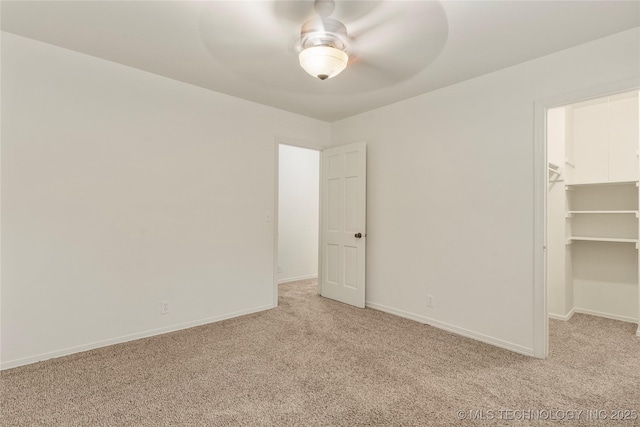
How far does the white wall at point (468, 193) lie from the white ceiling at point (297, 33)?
206 mm

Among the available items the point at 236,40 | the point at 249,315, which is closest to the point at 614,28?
the point at 236,40

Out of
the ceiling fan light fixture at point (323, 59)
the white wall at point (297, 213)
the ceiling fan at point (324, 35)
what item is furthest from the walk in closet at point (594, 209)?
the white wall at point (297, 213)

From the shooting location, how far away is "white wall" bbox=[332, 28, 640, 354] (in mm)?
2592

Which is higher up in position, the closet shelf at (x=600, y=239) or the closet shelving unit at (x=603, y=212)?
the closet shelving unit at (x=603, y=212)

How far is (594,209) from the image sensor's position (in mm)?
3738

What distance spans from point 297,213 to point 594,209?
4038 mm

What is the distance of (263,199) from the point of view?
12.3ft

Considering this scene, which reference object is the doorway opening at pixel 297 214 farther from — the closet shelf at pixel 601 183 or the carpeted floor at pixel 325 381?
the closet shelf at pixel 601 183

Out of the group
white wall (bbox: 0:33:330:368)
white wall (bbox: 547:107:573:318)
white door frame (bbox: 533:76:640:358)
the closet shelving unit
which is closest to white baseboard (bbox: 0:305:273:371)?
white wall (bbox: 0:33:330:368)

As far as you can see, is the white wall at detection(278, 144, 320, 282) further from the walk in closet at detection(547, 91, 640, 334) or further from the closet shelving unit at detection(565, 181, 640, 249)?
the closet shelving unit at detection(565, 181, 640, 249)

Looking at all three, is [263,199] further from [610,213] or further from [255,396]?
[610,213]

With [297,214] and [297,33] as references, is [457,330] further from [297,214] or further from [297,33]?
[297,214]

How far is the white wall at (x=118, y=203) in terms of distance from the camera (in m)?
2.37

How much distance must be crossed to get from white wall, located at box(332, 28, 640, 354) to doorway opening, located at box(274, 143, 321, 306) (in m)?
1.80
